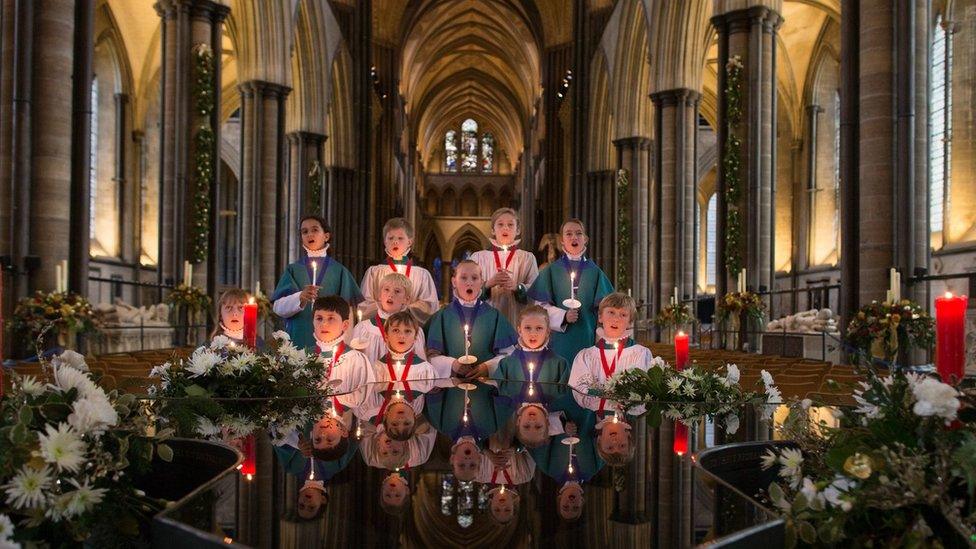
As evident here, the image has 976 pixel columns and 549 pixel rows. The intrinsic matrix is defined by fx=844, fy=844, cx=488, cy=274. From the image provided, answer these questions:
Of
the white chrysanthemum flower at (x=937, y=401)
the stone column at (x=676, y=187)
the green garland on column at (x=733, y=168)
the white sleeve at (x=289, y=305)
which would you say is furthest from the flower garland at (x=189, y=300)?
the white chrysanthemum flower at (x=937, y=401)

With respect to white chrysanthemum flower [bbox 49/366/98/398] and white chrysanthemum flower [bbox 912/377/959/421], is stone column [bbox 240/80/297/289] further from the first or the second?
white chrysanthemum flower [bbox 912/377/959/421]

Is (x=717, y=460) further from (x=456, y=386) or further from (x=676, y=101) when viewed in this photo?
(x=676, y=101)

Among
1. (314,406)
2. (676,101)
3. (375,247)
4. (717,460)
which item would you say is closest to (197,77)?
(676,101)

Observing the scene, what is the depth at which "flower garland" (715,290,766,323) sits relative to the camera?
12.3 metres

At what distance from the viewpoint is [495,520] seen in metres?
1.63

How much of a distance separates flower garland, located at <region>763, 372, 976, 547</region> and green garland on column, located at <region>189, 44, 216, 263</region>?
1240cm

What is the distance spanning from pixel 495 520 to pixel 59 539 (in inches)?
30.5

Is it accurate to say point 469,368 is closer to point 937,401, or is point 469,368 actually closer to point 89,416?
point 89,416

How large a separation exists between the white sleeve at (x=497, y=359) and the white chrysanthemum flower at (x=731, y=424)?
245 cm

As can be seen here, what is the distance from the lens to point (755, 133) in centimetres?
1329

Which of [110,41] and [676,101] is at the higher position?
[110,41]

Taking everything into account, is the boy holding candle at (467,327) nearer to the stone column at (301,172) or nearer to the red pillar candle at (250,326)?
the red pillar candle at (250,326)

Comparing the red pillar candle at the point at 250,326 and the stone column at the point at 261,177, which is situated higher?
the stone column at the point at 261,177

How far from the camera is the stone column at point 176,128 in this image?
12734mm
